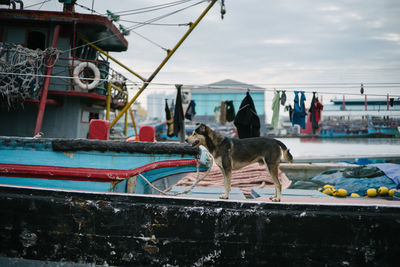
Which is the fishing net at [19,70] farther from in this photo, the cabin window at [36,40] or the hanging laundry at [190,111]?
the hanging laundry at [190,111]

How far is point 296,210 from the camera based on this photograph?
7.27 feet

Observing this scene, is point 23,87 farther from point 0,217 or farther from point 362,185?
point 362,185

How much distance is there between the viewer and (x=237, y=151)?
108 inches

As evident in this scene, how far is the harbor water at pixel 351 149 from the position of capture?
46.1 ft

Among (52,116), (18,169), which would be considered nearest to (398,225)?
(18,169)

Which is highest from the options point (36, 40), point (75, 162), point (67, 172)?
point (36, 40)

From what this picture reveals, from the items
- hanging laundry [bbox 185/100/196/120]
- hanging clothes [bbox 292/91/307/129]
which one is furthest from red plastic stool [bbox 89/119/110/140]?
hanging clothes [bbox 292/91/307/129]

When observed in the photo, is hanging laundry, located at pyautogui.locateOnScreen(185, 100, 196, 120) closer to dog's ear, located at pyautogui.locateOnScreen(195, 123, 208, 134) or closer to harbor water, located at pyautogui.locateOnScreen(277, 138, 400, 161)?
dog's ear, located at pyautogui.locateOnScreen(195, 123, 208, 134)

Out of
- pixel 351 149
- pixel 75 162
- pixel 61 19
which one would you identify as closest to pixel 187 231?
pixel 75 162

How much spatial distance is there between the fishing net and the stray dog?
18.6 ft

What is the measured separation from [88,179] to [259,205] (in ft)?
8.20

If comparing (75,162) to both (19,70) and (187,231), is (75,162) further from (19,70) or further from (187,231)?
(19,70)

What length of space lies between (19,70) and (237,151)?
22.7ft

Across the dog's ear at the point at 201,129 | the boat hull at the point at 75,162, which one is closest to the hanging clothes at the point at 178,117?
the boat hull at the point at 75,162
